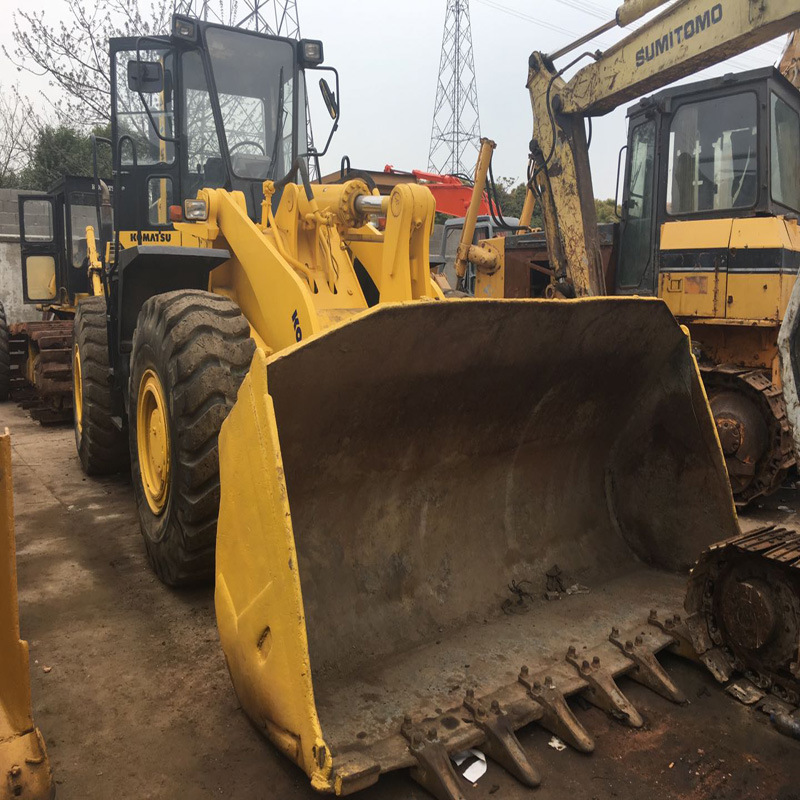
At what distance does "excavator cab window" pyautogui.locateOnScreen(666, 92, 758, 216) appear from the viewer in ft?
20.7

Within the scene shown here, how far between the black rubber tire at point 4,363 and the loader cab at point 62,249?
0.68m

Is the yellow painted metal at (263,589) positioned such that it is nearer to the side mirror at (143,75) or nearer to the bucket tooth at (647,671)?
the bucket tooth at (647,671)

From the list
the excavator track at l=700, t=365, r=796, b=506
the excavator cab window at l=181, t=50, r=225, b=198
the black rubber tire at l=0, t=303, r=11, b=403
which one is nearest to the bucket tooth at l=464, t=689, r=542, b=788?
the excavator cab window at l=181, t=50, r=225, b=198

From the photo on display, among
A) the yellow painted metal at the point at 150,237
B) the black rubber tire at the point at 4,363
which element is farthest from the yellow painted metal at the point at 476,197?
the black rubber tire at the point at 4,363

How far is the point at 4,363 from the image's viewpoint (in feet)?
35.0

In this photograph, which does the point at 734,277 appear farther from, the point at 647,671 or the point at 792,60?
the point at 647,671

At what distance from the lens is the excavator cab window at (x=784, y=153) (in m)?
6.30

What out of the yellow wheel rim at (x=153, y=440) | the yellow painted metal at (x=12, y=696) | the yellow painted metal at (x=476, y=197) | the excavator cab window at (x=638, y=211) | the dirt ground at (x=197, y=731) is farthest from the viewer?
the yellow painted metal at (x=476, y=197)

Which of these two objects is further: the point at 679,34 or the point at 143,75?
the point at 679,34

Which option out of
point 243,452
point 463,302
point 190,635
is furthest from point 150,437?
point 463,302

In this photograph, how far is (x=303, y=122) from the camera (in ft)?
17.7

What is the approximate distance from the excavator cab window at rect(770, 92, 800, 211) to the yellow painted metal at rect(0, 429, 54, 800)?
6.21 metres

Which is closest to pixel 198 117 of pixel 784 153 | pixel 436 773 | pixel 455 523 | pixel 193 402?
pixel 193 402

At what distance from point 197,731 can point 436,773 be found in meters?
0.92
